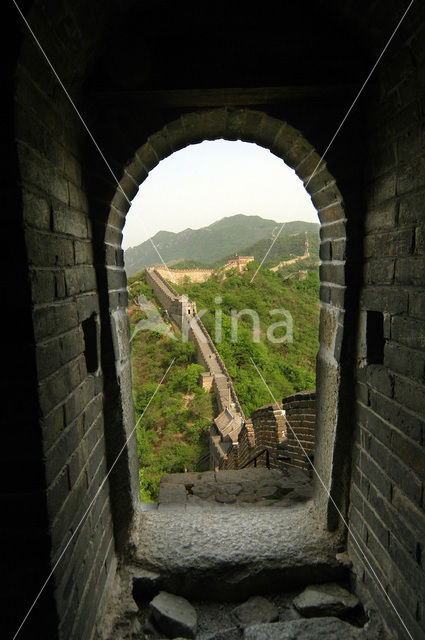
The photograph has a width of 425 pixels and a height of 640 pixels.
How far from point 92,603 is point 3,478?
38.0 inches

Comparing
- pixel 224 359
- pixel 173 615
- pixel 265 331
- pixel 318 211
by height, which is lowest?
pixel 224 359

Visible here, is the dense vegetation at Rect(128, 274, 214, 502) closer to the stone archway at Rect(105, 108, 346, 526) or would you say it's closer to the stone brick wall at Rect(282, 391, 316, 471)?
the stone brick wall at Rect(282, 391, 316, 471)

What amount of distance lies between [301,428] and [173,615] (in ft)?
8.14

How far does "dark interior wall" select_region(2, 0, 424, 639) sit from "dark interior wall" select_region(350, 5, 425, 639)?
0.01 meters

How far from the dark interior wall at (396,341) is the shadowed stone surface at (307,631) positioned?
233mm

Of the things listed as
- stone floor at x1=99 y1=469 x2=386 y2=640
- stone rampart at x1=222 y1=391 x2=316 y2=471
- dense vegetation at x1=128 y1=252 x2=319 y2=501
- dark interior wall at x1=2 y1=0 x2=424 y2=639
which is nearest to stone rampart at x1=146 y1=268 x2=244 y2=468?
dense vegetation at x1=128 y1=252 x2=319 y2=501

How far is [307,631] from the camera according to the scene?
196cm

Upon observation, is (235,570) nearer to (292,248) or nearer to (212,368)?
(212,368)

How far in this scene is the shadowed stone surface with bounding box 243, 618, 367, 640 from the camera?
1919 millimetres

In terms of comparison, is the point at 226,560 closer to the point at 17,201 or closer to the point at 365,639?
the point at 365,639

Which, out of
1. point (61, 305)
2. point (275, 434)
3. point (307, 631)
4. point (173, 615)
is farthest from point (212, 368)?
point (61, 305)

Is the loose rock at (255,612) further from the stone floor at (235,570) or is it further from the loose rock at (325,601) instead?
the loose rock at (325,601)

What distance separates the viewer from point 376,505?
6.37 ft

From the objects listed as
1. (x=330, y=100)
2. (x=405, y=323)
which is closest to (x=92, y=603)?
(x=405, y=323)
